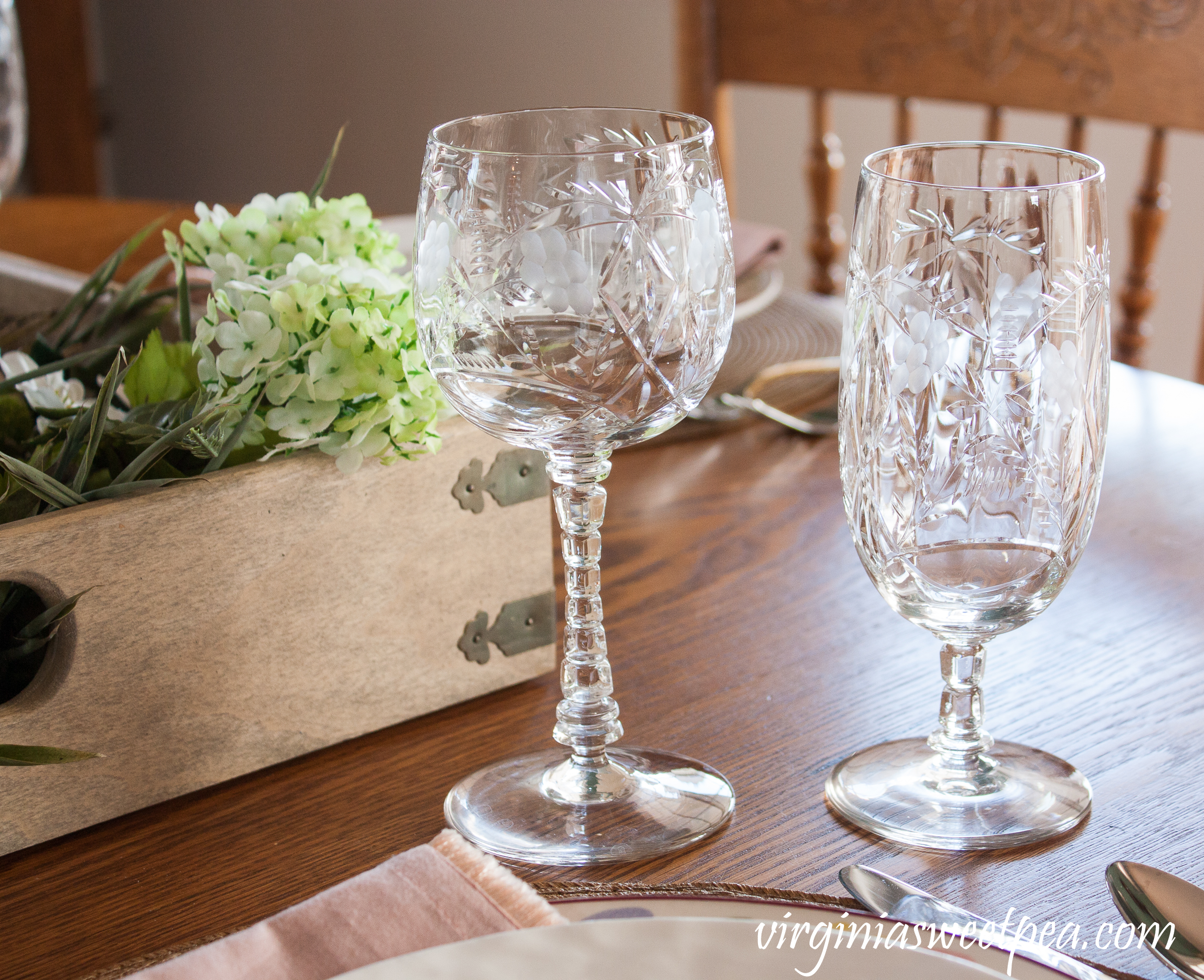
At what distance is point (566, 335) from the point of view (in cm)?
43

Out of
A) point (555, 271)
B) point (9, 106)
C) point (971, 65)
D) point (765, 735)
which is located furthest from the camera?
point (971, 65)

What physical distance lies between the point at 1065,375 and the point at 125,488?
0.33 m

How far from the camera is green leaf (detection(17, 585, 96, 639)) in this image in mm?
453

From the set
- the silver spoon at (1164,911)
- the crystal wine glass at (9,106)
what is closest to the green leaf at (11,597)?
the silver spoon at (1164,911)

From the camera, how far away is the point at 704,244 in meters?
0.43

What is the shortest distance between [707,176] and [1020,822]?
0.80 feet

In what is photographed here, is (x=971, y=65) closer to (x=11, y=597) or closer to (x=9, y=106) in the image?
(x=9, y=106)

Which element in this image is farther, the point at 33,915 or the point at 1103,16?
the point at 1103,16

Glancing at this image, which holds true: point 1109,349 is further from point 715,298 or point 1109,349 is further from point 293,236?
point 293,236

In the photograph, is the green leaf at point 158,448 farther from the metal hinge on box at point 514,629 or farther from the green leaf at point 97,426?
the metal hinge on box at point 514,629

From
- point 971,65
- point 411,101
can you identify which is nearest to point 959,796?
point 971,65

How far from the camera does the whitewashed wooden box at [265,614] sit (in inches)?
18.4

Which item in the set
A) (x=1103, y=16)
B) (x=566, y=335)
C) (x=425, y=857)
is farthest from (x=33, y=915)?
(x=1103, y=16)

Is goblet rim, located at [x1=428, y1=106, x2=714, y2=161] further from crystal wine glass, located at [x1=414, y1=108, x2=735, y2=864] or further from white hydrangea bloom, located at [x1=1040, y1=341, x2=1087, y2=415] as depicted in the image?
white hydrangea bloom, located at [x1=1040, y1=341, x2=1087, y2=415]
